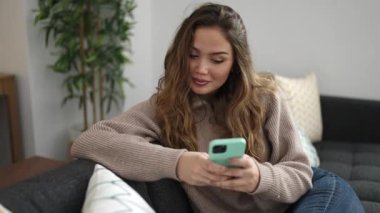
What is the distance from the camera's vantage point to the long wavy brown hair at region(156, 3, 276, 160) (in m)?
1.12

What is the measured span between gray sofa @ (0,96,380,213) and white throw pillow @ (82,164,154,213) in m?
0.07

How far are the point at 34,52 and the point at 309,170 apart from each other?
68.6 inches

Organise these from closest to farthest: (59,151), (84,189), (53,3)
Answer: (84,189) → (53,3) → (59,151)

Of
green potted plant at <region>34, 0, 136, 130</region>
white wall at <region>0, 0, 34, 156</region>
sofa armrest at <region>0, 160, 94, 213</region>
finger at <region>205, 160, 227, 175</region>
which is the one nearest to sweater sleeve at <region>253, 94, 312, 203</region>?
finger at <region>205, 160, 227, 175</region>

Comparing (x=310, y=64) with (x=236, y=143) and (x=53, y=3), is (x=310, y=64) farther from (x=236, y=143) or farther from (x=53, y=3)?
(x=236, y=143)

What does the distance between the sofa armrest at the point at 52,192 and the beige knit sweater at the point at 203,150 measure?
8 centimetres

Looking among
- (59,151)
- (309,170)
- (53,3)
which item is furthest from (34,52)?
(309,170)

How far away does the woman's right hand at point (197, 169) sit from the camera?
90 cm

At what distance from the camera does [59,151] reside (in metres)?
2.57

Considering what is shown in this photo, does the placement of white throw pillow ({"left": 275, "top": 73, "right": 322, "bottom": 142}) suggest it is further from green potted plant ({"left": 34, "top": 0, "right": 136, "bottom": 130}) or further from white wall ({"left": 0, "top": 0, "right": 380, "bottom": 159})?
green potted plant ({"left": 34, "top": 0, "right": 136, "bottom": 130})

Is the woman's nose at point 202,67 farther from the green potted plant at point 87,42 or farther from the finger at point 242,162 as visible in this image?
the green potted plant at point 87,42

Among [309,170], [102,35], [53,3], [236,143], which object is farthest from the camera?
[102,35]

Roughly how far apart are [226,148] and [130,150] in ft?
1.07

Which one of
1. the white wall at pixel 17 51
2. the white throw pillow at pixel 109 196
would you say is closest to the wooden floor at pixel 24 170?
the white wall at pixel 17 51
